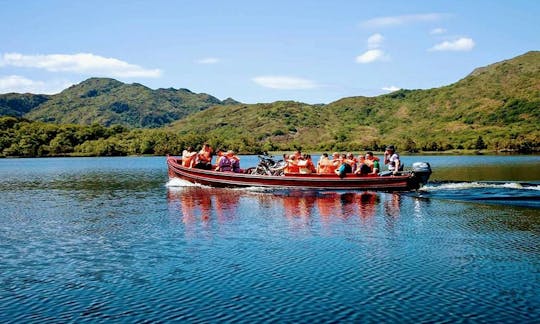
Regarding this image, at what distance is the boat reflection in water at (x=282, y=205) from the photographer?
82.7ft

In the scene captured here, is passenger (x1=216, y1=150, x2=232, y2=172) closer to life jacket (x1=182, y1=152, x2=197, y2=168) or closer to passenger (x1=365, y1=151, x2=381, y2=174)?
life jacket (x1=182, y1=152, x2=197, y2=168)

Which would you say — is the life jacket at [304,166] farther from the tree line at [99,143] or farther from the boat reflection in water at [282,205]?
the tree line at [99,143]

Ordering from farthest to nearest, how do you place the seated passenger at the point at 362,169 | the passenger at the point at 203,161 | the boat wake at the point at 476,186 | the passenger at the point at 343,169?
the passenger at the point at 203,161 < the seated passenger at the point at 362,169 < the passenger at the point at 343,169 < the boat wake at the point at 476,186

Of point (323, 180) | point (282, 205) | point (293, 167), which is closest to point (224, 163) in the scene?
point (293, 167)

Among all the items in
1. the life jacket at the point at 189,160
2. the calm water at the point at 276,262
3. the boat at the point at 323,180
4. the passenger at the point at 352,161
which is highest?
the life jacket at the point at 189,160

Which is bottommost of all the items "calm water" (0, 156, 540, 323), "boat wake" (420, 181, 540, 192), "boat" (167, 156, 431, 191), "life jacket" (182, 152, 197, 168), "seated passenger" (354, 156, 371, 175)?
"calm water" (0, 156, 540, 323)

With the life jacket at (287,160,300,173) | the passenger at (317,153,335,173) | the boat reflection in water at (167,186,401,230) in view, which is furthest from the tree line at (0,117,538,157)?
the boat reflection in water at (167,186,401,230)

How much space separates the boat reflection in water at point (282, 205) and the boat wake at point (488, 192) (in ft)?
9.60

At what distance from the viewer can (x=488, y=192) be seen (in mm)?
32500

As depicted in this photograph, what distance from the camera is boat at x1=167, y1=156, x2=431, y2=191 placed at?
113 ft

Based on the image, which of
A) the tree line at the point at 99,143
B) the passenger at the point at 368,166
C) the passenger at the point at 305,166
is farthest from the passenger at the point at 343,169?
the tree line at the point at 99,143

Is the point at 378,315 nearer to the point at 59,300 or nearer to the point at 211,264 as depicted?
the point at 211,264

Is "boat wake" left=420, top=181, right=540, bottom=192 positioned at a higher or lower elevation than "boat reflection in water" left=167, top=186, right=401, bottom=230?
higher

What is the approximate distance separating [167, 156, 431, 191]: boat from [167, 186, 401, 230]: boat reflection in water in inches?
→ 25.4
